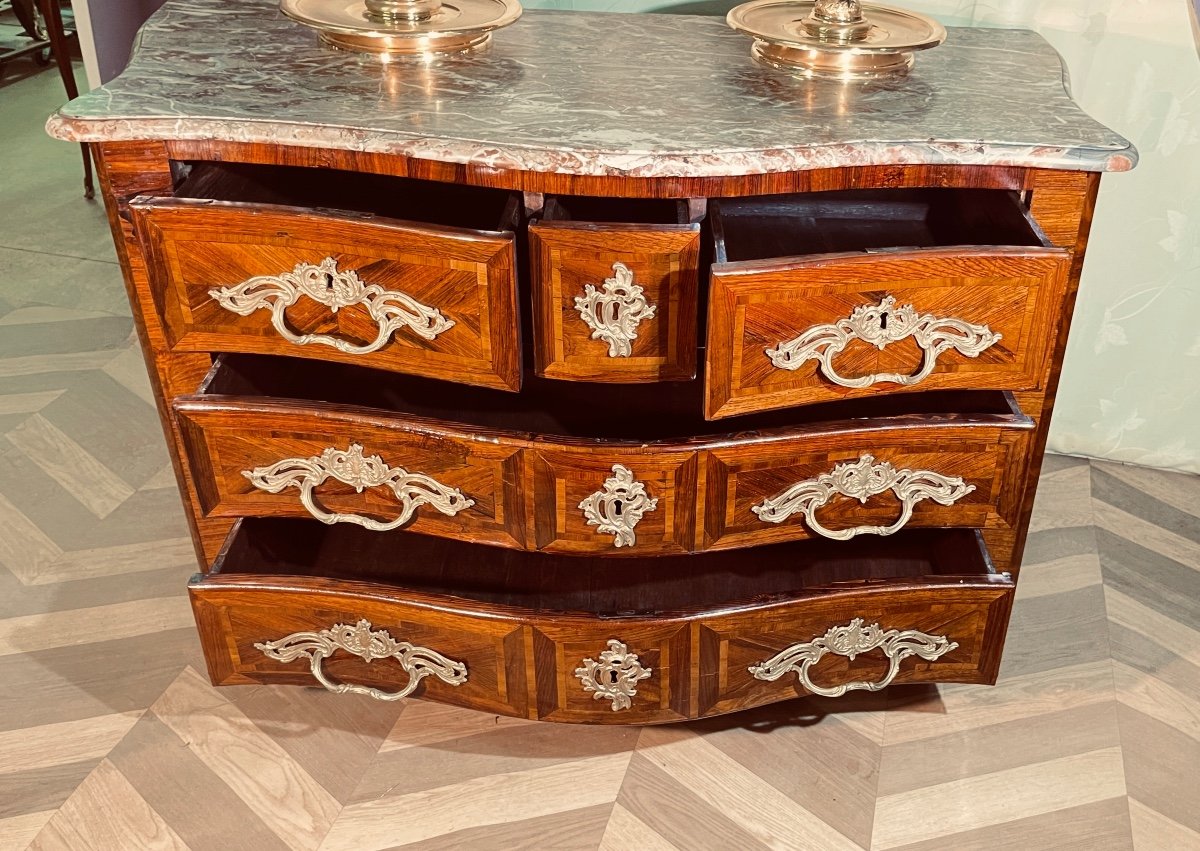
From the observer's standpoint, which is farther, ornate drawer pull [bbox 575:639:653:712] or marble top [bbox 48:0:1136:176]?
ornate drawer pull [bbox 575:639:653:712]

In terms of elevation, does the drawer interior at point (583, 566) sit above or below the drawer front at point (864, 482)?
below

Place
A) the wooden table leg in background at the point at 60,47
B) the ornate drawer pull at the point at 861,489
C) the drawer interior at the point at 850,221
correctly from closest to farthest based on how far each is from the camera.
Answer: the ornate drawer pull at the point at 861,489, the drawer interior at the point at 850,221, the wooden table leg in background at the point at 60,47

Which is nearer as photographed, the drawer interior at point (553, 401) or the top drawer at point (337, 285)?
the top drawer at point (337, 285)

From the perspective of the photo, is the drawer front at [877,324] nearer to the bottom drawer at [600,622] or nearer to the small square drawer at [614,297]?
the small square drawer at [614,297]

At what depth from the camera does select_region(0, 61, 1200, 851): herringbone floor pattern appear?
3.45ft

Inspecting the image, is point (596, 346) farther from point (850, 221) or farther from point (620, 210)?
point (850, 221)

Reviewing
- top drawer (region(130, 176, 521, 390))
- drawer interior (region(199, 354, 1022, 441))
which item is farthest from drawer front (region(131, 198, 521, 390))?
drawer interior (region(199, 354, 1022, 441))

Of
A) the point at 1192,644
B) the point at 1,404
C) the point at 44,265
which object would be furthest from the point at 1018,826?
the point at 44,265

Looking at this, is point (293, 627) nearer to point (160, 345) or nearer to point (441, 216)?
point (160, 345)

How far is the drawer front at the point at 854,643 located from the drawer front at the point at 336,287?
0.32 m

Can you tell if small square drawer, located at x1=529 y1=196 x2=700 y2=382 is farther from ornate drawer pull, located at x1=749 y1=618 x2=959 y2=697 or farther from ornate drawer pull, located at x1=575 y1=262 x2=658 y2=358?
ornate drawer pull, located at x1=749 y1=618 x2=959 y2=697

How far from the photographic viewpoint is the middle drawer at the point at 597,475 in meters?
0.92

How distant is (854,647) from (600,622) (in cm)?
24

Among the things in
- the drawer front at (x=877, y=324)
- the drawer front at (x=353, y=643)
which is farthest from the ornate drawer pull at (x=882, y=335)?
the drawer front at (x=353, y=643)
